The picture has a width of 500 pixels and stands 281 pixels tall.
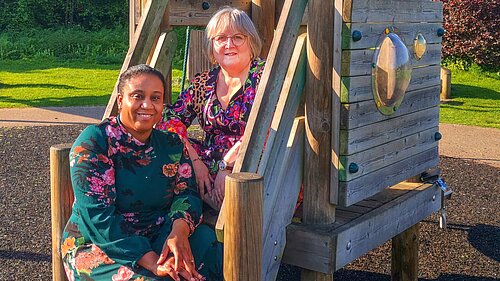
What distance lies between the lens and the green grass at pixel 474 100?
12.7m

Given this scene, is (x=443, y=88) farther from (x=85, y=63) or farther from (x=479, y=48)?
(x=85, y=63)

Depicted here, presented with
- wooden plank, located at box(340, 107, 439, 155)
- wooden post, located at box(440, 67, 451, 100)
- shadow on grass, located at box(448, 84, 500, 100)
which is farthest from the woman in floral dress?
shadow on grass, located at box(448, 84, 500, 100)

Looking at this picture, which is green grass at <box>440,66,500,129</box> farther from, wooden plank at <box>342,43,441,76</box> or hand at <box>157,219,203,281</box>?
hand at <box>157,219,203,281</box>

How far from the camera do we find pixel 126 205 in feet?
11.5

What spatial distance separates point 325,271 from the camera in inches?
144

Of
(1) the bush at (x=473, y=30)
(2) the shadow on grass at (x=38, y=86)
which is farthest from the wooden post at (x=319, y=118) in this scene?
(1) the bush at (x=473, y=30)

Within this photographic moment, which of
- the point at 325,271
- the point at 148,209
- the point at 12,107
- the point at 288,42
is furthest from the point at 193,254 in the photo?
the point at 12,107

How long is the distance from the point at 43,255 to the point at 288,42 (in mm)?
3277

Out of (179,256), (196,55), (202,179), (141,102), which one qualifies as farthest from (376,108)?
(196,55)

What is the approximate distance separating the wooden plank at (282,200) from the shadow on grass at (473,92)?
41.8 ft

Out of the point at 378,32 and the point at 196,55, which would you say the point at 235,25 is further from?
the point at 196,55

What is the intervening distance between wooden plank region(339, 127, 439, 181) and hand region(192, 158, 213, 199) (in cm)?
72

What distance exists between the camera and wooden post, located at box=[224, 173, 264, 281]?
3.03 m

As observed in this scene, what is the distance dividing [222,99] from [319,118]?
2.37 ft
